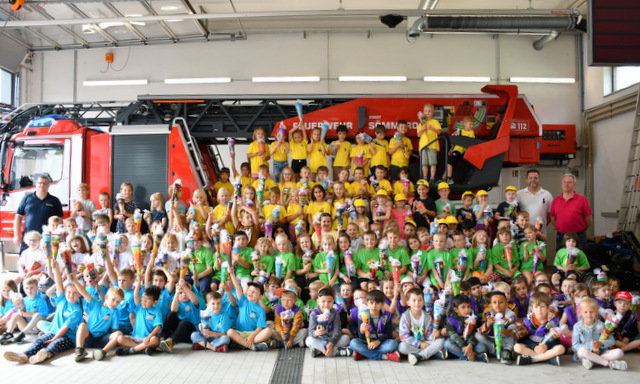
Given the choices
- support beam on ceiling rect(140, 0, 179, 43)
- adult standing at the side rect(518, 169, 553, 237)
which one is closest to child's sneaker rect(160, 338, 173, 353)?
adult standing at the side rect(518, 169, 553, 237)

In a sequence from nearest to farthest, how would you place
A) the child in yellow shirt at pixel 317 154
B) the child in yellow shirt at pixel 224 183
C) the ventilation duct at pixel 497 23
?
the child in yellow shirt at pixel 317 154, the child in yellow shirt at pixel 224 183, the ventilation duct at pixel 497 23

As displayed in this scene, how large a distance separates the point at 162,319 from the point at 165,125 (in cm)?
426

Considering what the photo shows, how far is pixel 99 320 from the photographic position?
5660mm

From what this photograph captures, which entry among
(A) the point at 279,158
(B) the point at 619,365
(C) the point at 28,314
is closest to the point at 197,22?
(A) the point at 279,158

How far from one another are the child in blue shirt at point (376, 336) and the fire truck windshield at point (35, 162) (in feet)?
21.9

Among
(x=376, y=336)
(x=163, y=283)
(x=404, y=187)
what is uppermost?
(x=404, y=187)

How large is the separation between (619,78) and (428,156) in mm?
7327

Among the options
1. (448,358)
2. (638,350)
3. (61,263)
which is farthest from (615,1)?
(61,263)

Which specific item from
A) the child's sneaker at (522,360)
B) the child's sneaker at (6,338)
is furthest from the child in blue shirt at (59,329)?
the child's sneaker at (522,360)

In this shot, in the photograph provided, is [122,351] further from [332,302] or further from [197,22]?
[197,22]

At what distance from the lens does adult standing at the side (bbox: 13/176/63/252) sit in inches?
305

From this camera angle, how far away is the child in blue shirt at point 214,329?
5.56 metres

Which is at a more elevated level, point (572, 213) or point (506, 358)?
point (572, 213)

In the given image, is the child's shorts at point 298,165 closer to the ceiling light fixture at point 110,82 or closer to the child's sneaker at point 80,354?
the child's sneaker at point 80,354
